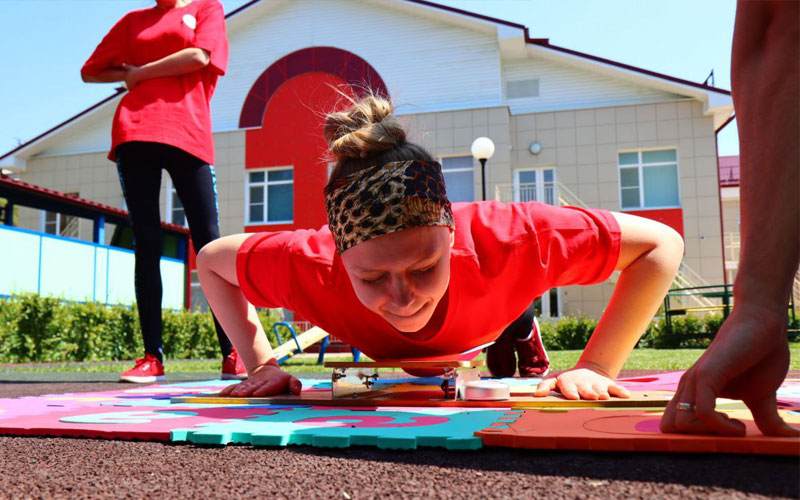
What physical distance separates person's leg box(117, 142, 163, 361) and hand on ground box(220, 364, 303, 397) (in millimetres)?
1309


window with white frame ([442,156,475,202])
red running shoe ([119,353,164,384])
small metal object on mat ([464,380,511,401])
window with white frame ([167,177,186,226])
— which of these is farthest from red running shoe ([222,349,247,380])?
window with white frame ([167,177,186,226])

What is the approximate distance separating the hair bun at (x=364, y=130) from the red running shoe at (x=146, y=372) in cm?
187

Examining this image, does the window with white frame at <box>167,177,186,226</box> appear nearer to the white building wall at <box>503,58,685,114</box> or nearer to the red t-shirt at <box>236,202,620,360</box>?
the white building wall at <box>503,58,685,114</box>

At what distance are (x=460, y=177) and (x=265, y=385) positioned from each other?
15.3 meters

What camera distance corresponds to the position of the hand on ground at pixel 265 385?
2.49 meters

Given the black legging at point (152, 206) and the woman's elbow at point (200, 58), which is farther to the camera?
the woman's elbow at point (200, 58)

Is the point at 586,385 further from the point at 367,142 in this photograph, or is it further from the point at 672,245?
the point at 367,142

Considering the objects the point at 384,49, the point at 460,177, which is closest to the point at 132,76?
the point at 460,177

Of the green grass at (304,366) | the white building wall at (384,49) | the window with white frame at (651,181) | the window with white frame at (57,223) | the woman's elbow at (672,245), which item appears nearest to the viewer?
the woman's elbow at (672,245)

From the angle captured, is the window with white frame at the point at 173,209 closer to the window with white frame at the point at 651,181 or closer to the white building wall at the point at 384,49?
the white building wall at the point at 384,49

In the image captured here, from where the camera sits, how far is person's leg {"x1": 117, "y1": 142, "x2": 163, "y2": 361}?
367cm

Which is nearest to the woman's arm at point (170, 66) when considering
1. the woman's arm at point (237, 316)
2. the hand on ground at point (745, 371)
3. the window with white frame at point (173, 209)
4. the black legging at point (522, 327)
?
the woman's arm at point (237, 316)

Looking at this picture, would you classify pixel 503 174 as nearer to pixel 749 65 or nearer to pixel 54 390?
pixel 54 390

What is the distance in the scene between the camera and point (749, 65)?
1246 mm
